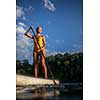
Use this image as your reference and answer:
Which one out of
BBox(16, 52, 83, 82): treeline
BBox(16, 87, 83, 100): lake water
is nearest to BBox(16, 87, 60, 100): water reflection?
BBox(16, 87, 83, 100): lake water

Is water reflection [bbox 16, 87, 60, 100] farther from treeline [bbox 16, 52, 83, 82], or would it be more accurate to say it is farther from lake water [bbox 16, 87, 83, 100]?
treeline [bbox 16, 52, 83, 82]

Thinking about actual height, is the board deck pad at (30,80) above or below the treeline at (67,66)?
Answer: below

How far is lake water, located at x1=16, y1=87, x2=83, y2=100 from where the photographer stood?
1755mm

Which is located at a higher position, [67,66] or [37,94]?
[67,66]

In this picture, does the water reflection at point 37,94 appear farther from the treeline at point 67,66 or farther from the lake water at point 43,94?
the treeline at point 67,66

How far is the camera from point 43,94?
1783 millimetres

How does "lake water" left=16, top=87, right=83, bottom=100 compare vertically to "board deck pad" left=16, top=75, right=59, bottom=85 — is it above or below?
below

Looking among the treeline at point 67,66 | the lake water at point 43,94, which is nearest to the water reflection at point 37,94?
the lake water at point 43,94

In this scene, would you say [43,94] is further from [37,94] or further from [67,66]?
[67,66]

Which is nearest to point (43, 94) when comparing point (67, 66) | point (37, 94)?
point (37, 94)

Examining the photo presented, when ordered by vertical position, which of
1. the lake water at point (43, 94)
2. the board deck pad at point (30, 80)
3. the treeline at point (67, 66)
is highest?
the treeline at point (67, 66)

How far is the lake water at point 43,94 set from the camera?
5.76 ft
